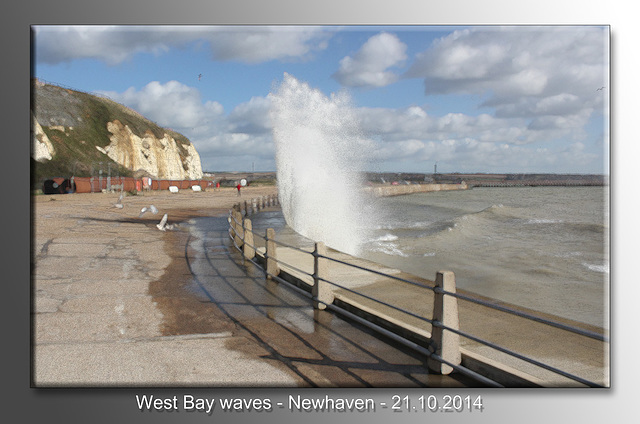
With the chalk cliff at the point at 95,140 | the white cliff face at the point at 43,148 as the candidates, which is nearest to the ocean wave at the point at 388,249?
the chalk cliff at the point at 95,140

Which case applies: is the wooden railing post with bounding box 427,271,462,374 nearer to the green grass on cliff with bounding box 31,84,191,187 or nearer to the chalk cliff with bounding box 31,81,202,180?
the green grass on cliff with bounding box 31,84,191,187

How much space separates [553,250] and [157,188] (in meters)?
51.4

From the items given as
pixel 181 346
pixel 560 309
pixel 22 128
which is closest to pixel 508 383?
pixel 181 346

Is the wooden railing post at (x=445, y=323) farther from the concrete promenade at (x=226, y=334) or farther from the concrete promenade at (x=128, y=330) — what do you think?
the concrete promenade at (x=128, y=330)

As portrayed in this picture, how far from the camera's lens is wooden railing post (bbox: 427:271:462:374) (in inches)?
197

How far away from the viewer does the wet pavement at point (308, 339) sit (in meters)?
5.05

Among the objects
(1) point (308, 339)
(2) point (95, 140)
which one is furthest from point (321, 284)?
(2) point (95, 140)

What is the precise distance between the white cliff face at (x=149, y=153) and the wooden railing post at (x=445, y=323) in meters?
74.8

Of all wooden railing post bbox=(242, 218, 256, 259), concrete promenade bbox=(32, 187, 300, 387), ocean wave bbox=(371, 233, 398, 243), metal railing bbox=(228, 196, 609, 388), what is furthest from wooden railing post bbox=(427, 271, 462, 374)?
ocean wave bbox=(371, 233, 398, 243)

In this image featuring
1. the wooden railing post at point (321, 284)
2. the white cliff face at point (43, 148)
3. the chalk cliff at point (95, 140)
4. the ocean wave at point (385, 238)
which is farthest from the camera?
the chalk cliff at point (95, 140)

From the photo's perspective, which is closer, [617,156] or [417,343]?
[617,156]

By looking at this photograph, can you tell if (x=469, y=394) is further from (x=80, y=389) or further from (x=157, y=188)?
(x=157, y=188)

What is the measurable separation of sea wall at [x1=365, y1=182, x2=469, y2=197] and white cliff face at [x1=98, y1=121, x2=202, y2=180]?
36308 millimetres

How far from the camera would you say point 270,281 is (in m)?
9.90
